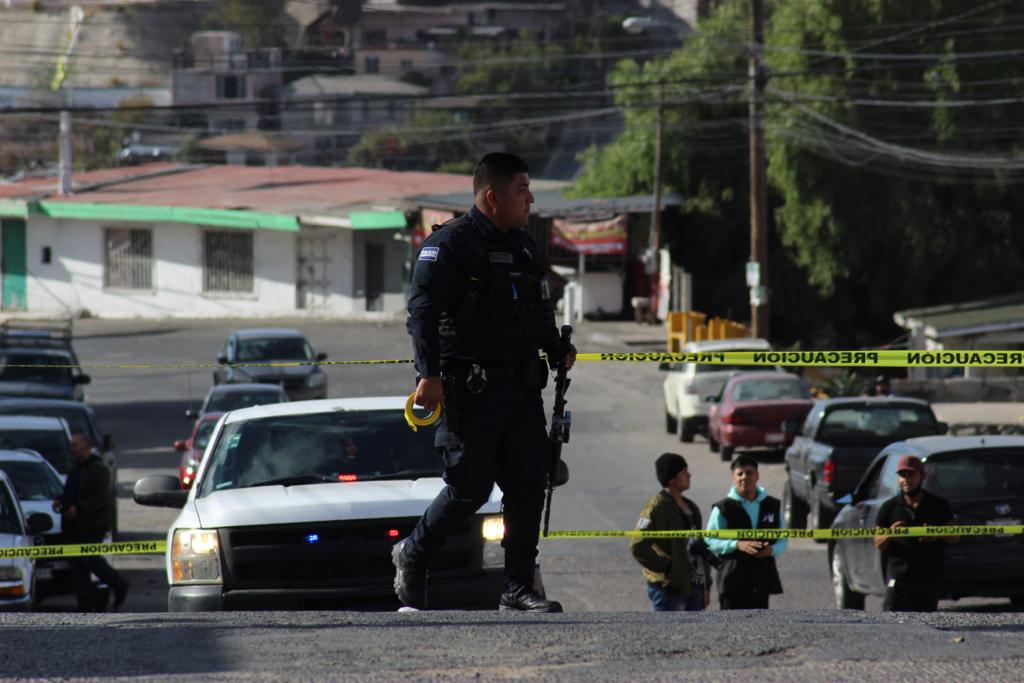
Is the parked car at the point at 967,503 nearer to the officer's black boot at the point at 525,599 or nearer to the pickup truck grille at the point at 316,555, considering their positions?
the pickup truck grille at the point at 316,555

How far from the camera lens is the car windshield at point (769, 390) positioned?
983 inches

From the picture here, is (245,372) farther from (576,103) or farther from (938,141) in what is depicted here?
(576,103)

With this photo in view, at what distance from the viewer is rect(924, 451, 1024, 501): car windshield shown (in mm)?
11273

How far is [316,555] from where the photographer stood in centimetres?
803

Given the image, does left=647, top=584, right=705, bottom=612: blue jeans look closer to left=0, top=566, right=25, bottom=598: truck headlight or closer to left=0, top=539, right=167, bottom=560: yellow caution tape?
left=0, top=539, right=167, bottom=560: yellow caution tape

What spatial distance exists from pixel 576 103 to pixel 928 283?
49.7 meters

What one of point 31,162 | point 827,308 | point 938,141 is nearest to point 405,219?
point 827,308

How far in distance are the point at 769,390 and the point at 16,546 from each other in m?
16.3

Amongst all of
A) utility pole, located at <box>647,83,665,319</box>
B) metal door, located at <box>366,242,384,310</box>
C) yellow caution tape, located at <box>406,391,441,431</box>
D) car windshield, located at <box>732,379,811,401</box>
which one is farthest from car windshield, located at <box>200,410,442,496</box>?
metal door, located at <box>366,242,384,310</box>

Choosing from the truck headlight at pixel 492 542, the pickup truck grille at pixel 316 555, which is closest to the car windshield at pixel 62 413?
the pickup truck grille at pixel 316 555

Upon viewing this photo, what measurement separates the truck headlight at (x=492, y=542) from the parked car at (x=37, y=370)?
1842 centimetres

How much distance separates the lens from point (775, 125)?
135 ft

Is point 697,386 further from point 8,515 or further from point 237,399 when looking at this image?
Answer: point 8,515

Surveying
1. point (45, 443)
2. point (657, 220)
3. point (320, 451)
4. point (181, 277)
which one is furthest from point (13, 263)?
point (320, 451)
